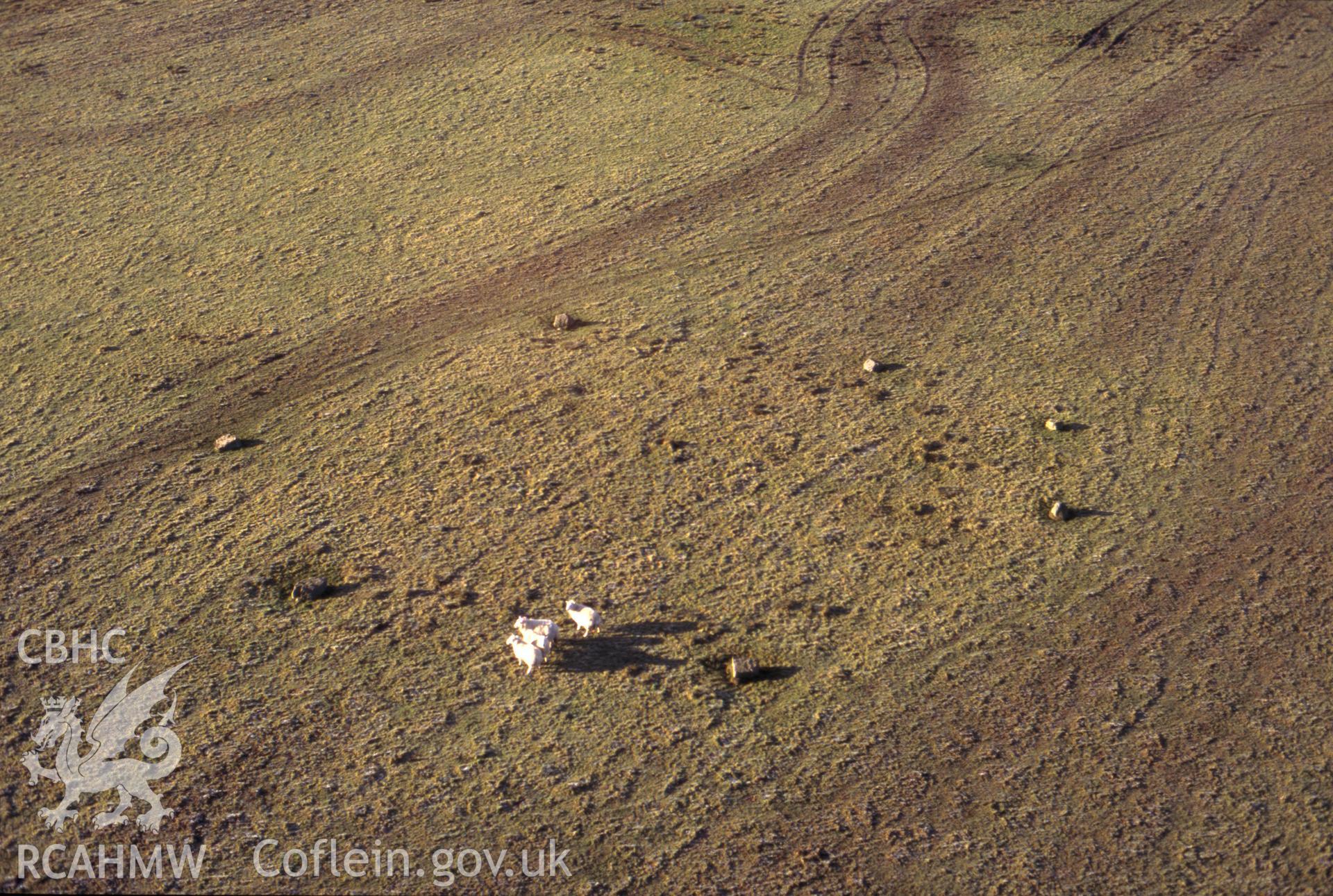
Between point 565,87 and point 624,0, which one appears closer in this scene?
point 565,87

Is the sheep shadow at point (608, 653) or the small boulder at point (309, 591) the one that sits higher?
the small boulder at point (309, 591)

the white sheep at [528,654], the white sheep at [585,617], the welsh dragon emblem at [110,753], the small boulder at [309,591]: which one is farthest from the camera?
the small boulder at [309,591]

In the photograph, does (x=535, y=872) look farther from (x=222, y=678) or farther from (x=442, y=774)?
(x=222, y=678)

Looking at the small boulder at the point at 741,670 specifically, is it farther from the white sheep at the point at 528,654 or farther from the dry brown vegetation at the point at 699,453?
the white sheep at the point at 528,654

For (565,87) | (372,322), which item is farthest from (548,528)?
(565,87)

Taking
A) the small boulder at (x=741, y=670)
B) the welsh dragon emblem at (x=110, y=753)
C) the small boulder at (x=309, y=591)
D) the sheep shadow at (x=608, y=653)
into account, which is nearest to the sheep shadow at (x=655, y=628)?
the sheep shadow at (x=608, y=653)
